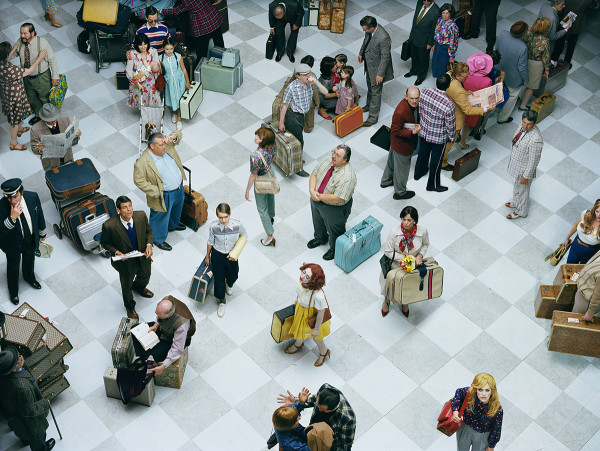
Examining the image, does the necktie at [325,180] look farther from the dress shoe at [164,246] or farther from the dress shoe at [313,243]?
the dress shoe at [164,246]

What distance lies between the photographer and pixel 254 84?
1246cm

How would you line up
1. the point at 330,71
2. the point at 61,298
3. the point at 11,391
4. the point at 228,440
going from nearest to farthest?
the point at 11,391 → the point at 228,440 → the point at 61,298 → the point at 330,71

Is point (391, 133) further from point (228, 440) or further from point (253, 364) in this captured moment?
point (228, 440)

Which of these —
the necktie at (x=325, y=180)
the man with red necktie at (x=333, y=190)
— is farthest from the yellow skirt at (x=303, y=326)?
the necktie at (x=325, y=180)

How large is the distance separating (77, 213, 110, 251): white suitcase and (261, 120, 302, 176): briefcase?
8.42 ft

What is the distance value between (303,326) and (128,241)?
2070 mm

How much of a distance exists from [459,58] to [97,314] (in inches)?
301

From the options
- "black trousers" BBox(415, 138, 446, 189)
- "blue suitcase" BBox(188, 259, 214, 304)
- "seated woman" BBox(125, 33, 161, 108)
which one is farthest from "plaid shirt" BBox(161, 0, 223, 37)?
"blue suitcase" BBox(188, 259, 214, 304)

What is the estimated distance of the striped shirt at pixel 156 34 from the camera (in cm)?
1123

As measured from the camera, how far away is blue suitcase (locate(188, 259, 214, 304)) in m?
8.96

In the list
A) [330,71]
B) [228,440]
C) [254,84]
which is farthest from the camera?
[254,84]

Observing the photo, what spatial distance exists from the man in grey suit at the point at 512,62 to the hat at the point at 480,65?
85cm

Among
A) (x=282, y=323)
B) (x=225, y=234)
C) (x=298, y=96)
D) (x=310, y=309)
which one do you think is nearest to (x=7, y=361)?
(x=225, y=234)

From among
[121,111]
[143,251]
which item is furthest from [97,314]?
[121,111]
